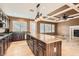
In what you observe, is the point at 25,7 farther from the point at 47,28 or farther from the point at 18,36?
the point at 47,28

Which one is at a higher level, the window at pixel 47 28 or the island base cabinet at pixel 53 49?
the window at pixel 47 28

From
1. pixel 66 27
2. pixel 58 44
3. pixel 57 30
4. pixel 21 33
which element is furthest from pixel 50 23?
pixel 58 44

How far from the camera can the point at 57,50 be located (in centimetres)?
230

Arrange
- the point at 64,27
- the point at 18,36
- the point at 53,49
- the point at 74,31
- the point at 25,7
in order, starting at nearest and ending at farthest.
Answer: the point at 53,49, the point at 25,7, the point at 18,36, the point at 74,31, the point at 64,27

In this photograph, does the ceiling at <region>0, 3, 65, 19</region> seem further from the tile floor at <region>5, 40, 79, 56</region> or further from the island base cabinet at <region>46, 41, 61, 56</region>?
the tile floor at <region>5, 40, 79, 56</region>

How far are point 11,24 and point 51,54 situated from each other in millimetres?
5316

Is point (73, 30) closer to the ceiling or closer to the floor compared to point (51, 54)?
closer to the ceiling

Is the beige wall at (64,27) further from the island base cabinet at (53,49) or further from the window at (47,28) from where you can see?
the island base cabinet at (53,49)

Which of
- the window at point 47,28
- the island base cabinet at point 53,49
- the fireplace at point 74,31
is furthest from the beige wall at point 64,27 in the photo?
the island base cabinet at point 53,49

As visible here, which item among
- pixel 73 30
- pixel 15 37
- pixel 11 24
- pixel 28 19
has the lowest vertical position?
pixel 15 37

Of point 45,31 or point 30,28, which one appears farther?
point 45,31

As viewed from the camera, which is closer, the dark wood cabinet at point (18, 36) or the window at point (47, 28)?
the dark wood cabinet at point (18, 36)

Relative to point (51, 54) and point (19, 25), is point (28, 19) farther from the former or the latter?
point (51, 54)

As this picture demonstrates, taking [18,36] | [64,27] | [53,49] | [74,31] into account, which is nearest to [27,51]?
[53,49]
